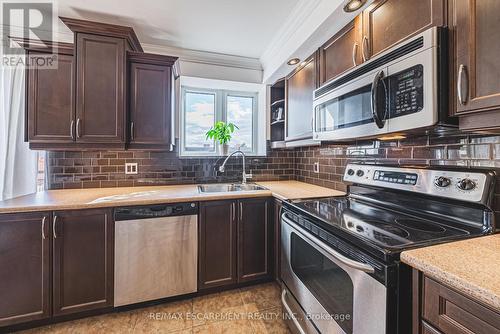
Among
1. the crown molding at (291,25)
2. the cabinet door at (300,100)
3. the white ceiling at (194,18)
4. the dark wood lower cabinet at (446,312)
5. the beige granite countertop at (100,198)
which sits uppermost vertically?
the white ceiling at (194,18)

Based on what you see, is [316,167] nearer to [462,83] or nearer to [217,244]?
[217,244]

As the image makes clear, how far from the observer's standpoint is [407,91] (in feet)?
3.48

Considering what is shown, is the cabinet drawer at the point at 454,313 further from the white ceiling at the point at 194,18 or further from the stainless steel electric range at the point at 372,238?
the white ceiling at the point at 194,18

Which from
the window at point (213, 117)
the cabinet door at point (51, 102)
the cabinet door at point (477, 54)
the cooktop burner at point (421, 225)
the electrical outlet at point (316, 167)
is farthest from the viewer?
the window at point (213, 117)

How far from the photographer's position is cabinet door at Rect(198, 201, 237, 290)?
197 cm

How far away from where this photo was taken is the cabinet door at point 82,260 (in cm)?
164

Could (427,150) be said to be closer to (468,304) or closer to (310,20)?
(468,304)

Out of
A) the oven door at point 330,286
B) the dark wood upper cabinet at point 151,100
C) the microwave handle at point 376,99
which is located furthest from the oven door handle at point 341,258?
the dark wood upper cabinet at point 151,100

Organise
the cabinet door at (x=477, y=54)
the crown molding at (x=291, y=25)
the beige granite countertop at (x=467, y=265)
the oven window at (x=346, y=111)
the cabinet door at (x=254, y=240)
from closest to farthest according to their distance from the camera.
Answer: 1. the beige granite countertop at (x=467, y=265)
2. the cabinet door at (x=477, y=54)
3. the oven window at (x=346, y=111)
4. the crown molding at (x=291, y=25)
5. the cabinet door at (x=254, y=240)

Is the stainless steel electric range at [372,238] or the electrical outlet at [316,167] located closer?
the stainless steel electric range at [372,238]

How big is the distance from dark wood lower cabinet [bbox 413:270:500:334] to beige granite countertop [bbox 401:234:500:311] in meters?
0.03

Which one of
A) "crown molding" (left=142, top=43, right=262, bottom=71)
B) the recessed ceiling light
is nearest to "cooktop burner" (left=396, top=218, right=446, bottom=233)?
the recessed ceiling light

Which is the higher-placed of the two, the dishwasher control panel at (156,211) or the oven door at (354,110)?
the oven door at (354,110)

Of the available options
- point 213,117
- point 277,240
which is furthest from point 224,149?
point 277,240
